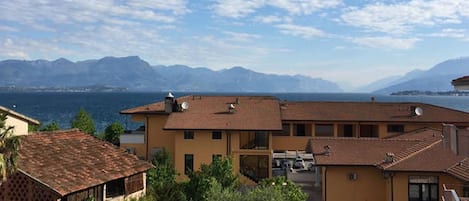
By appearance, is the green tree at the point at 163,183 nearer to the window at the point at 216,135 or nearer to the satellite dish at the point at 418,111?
the window at the point at 216,135

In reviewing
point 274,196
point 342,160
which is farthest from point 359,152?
point 274,196

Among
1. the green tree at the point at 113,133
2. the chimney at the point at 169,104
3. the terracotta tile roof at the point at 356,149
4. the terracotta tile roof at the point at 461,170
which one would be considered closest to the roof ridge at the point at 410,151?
the terracotta tile roof at the point at 356,149

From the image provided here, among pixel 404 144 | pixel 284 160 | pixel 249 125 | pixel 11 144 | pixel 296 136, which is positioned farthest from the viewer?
pixel 284 160

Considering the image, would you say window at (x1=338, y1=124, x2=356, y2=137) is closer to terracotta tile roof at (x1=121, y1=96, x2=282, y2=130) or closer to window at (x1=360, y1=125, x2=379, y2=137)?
window at (x1=360, y1=125, x2=379, y2=137)

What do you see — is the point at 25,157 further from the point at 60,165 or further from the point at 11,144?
the point at 11,144

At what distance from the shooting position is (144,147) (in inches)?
1700

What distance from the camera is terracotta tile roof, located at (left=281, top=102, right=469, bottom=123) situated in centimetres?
4244

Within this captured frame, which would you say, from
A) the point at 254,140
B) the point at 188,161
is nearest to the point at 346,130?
the point at 254,140

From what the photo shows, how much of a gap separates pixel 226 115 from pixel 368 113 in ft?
40.7

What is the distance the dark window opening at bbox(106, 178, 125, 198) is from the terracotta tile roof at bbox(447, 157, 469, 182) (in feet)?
58.4

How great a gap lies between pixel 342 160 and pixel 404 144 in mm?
4868

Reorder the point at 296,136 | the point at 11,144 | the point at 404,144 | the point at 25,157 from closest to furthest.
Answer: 1. the point at 11,144
2. the point at 25,157
3. the point at 404,144
4. the point at 296,136

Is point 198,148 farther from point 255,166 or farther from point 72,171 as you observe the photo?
point 72,171

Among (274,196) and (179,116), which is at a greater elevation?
(179,116)
